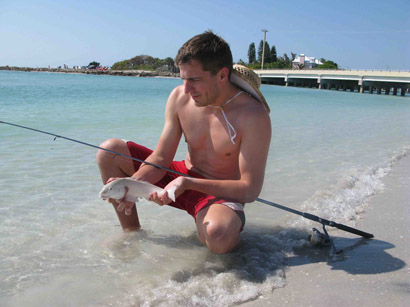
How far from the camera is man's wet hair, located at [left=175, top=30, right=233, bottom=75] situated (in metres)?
2.39

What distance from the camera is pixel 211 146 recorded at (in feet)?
9.04

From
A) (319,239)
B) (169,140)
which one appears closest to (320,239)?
(319,239)

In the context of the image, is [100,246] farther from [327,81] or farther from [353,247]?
[327,81]

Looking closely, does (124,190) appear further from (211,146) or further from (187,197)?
(211,146)

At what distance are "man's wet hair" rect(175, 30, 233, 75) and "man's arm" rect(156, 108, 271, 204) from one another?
16.0 inches

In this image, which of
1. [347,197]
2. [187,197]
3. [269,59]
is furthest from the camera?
[269,59]

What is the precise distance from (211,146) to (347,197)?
1995 millimetres

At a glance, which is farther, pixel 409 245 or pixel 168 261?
pixel 409 245

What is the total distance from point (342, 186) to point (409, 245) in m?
1.80

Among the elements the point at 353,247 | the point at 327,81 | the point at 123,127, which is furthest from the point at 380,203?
the point at 327,81

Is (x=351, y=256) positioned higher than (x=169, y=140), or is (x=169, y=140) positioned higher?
(x=169, y=140)

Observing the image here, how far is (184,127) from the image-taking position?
2.85 meters

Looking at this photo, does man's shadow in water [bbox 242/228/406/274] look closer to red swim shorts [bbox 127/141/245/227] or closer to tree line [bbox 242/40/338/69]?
red swim shorts [bbox 127/141/245/227]

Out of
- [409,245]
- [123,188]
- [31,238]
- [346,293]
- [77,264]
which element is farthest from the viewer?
[31,238]
